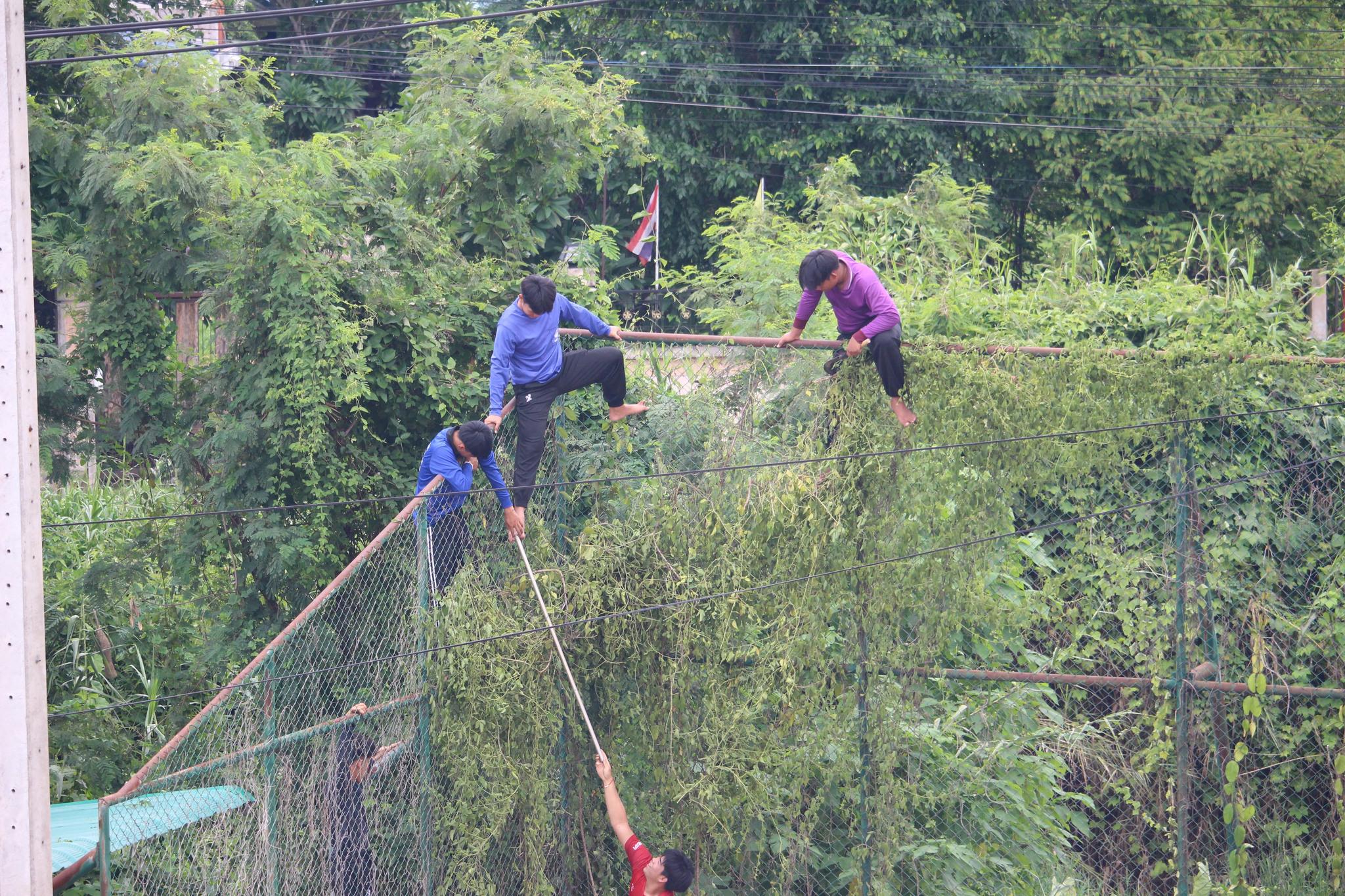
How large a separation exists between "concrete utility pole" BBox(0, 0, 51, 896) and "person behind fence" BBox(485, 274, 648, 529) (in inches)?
109

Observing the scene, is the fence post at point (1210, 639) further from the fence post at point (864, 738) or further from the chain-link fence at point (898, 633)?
the fence post at point (864, 738)

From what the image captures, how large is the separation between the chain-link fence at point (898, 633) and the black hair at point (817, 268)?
706 millimetres

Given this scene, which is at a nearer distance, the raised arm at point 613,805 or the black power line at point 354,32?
the raised arm at point 613,805

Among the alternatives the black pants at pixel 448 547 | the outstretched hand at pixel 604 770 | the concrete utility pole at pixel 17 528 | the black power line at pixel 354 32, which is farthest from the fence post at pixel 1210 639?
the concrete utility pole at pixel 17 528

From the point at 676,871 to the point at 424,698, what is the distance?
5.09 ft

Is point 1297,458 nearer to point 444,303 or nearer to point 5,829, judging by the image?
point 444,303

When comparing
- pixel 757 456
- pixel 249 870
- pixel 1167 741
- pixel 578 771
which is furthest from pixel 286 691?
pixel 1167 741

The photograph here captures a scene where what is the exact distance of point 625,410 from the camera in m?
7.95

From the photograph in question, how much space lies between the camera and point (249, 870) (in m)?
5.56

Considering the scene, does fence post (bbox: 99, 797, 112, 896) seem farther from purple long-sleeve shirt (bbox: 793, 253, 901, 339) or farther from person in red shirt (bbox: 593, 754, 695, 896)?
purple long-sleeve shirt (bbox: 793, 253, 901, 339)

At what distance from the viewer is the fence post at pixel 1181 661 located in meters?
7.26

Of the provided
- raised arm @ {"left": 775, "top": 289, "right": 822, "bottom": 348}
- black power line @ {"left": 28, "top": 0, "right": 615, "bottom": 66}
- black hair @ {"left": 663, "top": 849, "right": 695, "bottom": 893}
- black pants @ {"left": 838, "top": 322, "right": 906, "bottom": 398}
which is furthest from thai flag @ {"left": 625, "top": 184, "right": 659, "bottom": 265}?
black hair @ {"left": 663, "top": 849, "right": 695, "bottom": 893}

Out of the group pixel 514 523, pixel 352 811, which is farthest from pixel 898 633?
pixel 352 811

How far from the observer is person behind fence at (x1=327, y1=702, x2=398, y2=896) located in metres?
6.07
